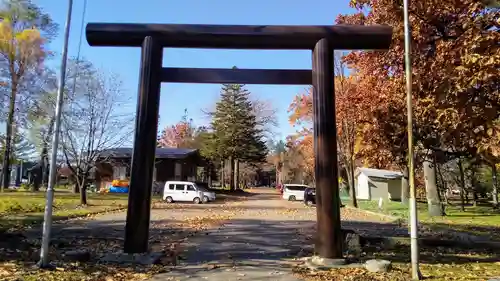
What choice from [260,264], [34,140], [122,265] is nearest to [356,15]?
[260,264]

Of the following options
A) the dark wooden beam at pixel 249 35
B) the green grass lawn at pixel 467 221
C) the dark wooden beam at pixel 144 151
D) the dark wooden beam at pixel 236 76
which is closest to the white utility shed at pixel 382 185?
the green grass lawn at pixel 467 221

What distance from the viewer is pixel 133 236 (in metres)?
8.51

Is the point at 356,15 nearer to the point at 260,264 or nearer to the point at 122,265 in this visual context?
the point at 260,264

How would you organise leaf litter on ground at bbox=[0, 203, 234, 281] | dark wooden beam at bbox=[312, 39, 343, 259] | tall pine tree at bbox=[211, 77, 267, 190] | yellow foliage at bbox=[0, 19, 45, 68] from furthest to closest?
tall pine tree at bbox=[211, 77, 267, 190] → yellow foliage at bbox=[0, 19, 45, 68] → dark wooden beam at bbox=[312, 39, 343, 259] → leaf litter on ground at bbox=[0, 203, 234, 281]

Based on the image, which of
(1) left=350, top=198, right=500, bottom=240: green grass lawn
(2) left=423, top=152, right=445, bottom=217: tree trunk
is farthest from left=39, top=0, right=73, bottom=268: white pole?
(2) left=423, top=152, right=445, bottom=217: tree trunk

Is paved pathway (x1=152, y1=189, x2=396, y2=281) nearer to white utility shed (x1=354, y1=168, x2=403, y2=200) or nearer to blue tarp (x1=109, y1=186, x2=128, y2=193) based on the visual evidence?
blue tarp (x1=109, y1=186, x2=128, y2=193)

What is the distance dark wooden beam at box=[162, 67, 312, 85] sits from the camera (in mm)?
9094

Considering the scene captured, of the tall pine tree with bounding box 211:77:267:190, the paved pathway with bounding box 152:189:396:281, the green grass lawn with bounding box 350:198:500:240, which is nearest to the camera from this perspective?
the paved pathway with bounding box 152:189:396:281

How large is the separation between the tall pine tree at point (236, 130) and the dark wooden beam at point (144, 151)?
146 ft

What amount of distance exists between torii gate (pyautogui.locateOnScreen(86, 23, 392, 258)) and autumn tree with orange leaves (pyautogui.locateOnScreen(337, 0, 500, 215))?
191 centimetres

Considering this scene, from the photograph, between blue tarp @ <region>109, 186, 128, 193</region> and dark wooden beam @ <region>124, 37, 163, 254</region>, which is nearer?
dark wooden beam @ <region>124, 37, 163, 254</region>

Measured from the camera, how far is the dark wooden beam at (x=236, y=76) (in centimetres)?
909

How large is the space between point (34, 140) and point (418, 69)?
28104 millimetres

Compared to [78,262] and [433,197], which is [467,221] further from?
[78,262]
